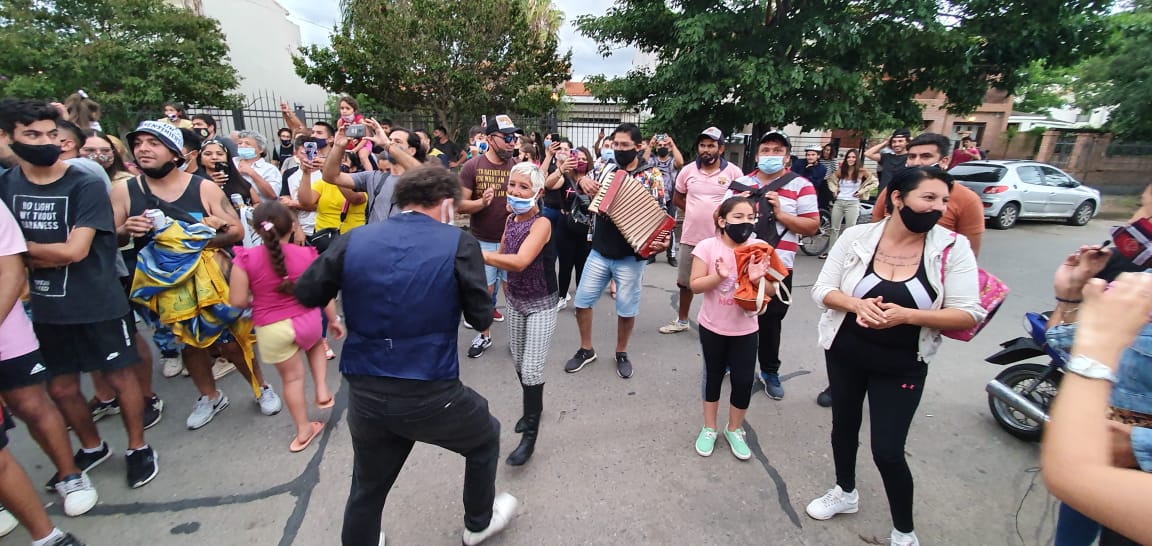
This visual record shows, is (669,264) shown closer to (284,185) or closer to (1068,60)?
(284,185)

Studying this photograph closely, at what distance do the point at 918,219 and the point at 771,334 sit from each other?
174cm

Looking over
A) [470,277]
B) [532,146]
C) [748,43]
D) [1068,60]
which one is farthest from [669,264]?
[1068,60]

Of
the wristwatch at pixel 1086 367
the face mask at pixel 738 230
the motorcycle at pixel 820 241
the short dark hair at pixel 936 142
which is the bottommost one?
the motorcycle at pixel 820 241

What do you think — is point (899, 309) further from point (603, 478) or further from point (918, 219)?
point (603, 478)

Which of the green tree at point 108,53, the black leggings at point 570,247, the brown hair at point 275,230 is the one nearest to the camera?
the brown hair at point 275,230

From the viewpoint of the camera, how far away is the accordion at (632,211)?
3.80 m

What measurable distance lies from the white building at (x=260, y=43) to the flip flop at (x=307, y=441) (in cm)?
2366

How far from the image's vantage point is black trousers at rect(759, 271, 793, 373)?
371 cm

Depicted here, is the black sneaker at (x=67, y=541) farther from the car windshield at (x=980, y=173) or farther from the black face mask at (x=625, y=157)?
the car windshield at (x=980, y=173)

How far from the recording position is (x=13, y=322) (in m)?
2.36

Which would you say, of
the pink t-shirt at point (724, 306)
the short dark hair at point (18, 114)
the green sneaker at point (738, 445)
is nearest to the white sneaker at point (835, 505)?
the green sneaker at point (738, 445)

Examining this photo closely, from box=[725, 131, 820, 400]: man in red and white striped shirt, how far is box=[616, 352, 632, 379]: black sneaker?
41.7 inches

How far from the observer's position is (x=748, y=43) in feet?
31.2

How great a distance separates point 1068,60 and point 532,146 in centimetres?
1053
